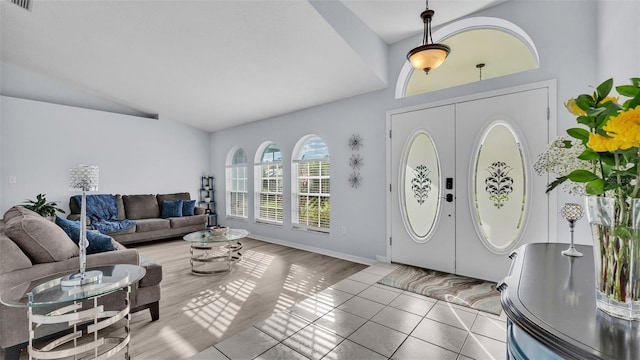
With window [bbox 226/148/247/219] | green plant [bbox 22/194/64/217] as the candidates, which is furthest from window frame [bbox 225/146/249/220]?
green plant [bbox 22/194/64/217]

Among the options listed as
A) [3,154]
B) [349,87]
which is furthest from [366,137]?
[3,154]

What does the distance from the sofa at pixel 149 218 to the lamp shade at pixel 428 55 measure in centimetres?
552

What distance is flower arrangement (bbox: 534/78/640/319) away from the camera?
73 cm

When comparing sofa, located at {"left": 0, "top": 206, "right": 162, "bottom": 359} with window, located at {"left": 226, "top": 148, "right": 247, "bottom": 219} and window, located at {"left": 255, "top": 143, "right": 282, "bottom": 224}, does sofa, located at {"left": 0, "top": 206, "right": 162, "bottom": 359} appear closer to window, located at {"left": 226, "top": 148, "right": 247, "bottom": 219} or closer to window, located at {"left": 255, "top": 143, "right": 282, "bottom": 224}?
window, located at {"left": 255, "top": 143, "right": 282, "bottom": 224}

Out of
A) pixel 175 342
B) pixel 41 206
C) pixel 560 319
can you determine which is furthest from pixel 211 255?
pixel 560 319

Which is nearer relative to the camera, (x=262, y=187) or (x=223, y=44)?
(x=223, y=44)

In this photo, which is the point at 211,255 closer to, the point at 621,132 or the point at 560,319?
the point at 560,319

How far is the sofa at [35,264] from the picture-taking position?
Result: 5.99ft

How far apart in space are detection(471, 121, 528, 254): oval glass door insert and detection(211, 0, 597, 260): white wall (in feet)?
1.24

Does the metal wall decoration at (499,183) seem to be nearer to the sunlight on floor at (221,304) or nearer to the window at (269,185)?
the sunlight on floor at (221,304)

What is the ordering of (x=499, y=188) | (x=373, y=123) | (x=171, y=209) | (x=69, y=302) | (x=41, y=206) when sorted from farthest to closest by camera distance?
1. (x=171, y=209)
2. (x=41, y=206)
3. (x=373, y=123)
4. (x=499, y=188)
5. (x=69, y=302)

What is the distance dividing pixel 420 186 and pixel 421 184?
3 centimetres

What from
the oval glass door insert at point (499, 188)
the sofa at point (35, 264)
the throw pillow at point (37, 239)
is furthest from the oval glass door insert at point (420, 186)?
the throw pillow at point (37, 239)

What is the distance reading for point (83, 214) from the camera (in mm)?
1868
